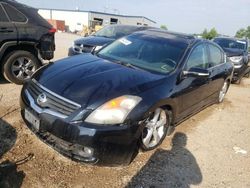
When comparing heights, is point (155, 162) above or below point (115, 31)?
below

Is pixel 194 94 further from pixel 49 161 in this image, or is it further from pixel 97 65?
pixel 49 161

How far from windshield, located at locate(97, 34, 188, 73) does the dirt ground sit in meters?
1.24

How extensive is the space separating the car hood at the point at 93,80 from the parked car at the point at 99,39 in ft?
10.3

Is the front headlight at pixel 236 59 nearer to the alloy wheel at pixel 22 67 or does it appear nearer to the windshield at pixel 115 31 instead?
the windshield at pixel 115 31

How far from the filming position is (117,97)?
10.7 ft

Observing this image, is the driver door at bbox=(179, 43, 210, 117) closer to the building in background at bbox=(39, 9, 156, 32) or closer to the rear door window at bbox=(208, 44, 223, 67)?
the rear door window at bbox=(208, 44, 223, 67)

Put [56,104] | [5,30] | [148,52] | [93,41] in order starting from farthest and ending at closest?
[93,41], [5,30], [148,52], [56,104]

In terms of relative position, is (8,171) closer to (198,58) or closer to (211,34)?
(198,58)

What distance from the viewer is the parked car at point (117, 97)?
3094mm

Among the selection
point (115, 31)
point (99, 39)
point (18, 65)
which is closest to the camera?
point (18, 65)

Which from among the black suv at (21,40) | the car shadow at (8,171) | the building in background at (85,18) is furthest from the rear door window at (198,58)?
the building in background at (85,18)

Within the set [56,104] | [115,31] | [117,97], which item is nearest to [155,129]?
[117,97]

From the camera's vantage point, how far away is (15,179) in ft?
10.1

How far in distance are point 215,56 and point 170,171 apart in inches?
117
